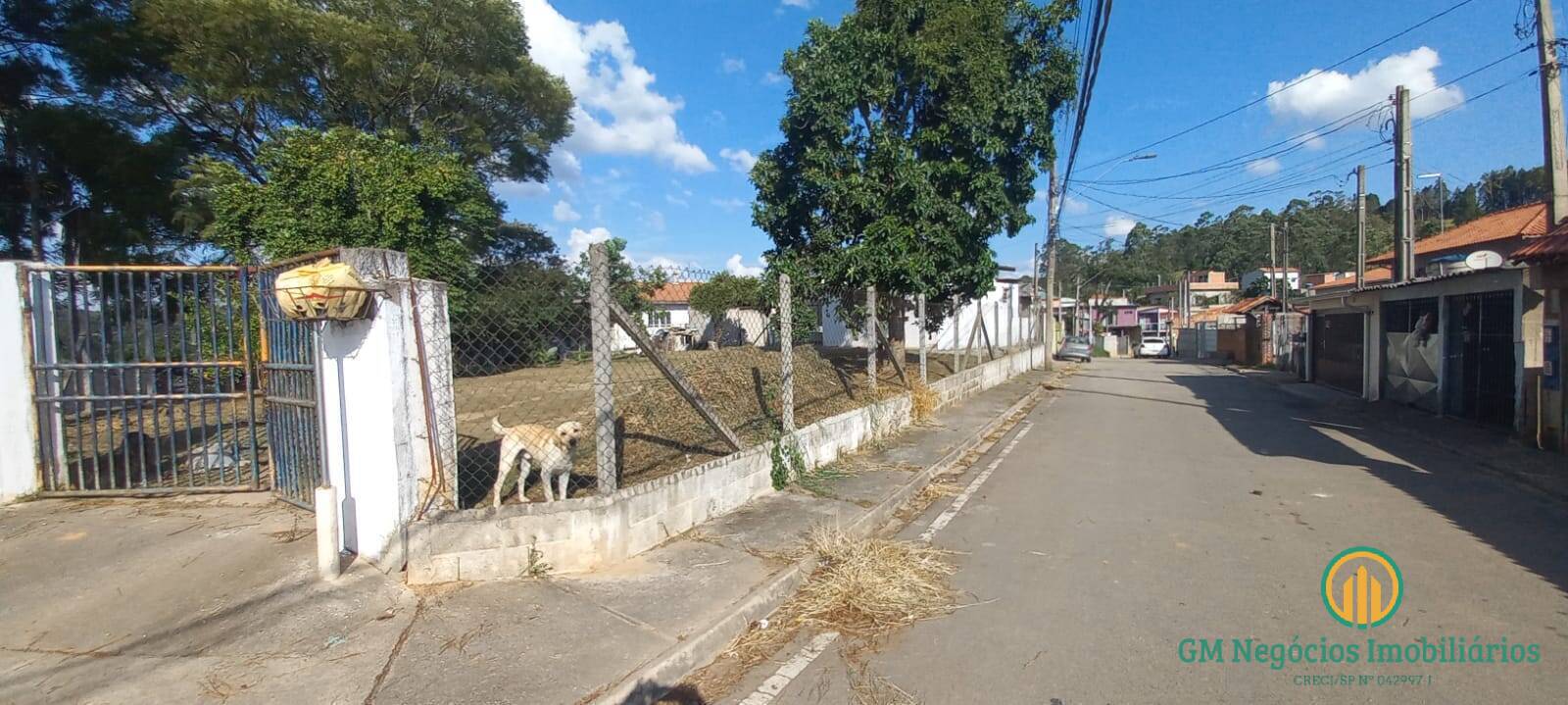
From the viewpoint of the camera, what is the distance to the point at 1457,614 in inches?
160

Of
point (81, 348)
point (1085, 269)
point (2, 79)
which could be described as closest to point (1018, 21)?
point (81, 348)

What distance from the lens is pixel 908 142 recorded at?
40.8 ft

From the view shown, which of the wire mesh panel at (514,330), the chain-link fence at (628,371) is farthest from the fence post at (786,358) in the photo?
the wire mesh panel at (514,330)

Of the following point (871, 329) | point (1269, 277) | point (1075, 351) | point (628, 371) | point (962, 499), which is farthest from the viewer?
point (1269, 277)

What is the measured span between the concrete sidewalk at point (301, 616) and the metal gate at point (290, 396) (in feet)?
0.84

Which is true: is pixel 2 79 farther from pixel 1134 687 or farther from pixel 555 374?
pixel 1134 687

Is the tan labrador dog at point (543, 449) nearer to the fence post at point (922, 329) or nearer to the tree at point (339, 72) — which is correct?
the fence post at point (922, 329)

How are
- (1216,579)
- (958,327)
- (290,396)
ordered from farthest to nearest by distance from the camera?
(958,327)
(290,396)
(1216,579)

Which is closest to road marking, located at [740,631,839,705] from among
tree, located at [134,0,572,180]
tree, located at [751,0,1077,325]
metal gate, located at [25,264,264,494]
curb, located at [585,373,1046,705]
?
curb, located at [585,373,1046,705]

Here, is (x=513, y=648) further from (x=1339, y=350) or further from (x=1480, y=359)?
(x=1339, y=350)

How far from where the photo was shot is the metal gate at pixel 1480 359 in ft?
35.8

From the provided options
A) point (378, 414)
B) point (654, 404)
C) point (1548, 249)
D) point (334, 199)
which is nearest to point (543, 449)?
point (378, 414)

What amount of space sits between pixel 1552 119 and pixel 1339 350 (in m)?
9.90

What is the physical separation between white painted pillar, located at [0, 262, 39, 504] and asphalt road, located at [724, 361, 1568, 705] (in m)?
5.91
